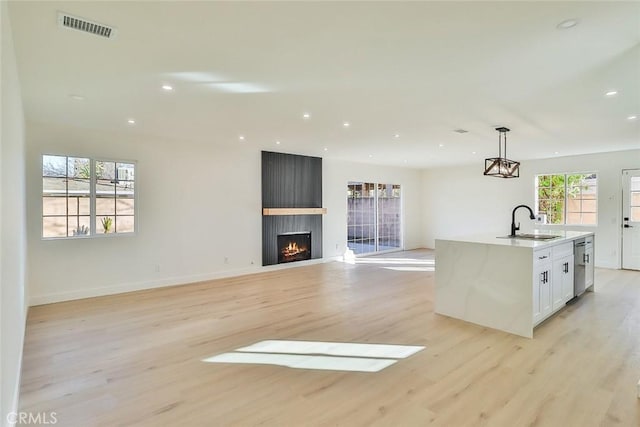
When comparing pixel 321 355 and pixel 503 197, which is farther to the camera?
pixel 503 197

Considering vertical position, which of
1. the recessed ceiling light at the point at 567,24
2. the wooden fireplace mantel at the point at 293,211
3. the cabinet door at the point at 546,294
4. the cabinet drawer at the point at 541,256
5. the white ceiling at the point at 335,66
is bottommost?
the cabinet door at the point at 546,294

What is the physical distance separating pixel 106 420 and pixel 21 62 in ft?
9.51

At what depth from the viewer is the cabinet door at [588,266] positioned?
5.25 metres

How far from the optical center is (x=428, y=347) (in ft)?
11.0

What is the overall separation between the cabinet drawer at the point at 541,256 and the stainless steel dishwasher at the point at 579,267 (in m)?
1.21

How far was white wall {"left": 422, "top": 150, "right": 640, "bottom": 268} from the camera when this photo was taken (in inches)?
295

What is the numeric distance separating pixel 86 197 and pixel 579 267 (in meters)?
7.54

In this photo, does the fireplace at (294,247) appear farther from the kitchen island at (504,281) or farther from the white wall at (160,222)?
the kitchen island at (504,281)

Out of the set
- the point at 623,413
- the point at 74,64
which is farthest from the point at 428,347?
the point at 74,64

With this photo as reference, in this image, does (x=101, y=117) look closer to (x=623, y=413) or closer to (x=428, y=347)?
(x=428, y=347)

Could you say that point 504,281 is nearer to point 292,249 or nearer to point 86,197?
point 292,249

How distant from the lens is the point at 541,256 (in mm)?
3818

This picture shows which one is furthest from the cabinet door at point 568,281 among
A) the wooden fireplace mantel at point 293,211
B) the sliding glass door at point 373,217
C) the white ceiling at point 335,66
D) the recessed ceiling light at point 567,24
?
the sliding glass door at point 373,217

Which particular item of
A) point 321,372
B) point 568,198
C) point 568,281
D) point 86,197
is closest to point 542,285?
point 568,281
